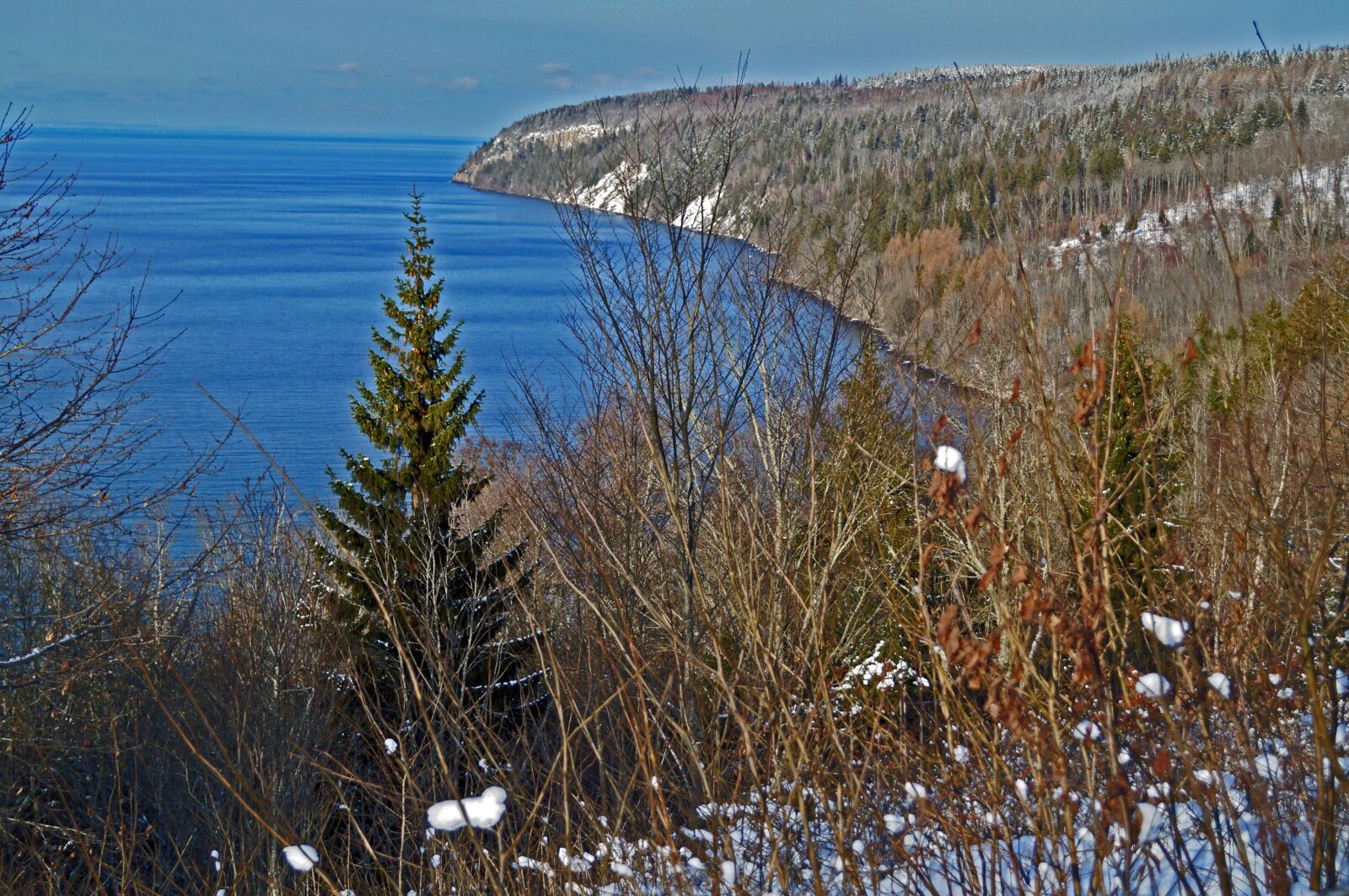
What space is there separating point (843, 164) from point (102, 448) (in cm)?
9424

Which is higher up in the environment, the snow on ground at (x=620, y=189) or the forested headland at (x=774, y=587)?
the snow on ground at (x=620, y=189)

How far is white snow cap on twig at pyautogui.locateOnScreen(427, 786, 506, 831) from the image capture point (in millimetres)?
1299

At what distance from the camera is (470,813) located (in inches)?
52.7

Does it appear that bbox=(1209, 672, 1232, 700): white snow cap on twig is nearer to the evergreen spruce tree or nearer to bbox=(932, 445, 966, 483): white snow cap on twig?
bbox=(932, 445, 966, 483): white snow cap on twig

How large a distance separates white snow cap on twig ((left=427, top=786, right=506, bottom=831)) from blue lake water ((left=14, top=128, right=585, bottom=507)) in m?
10.7

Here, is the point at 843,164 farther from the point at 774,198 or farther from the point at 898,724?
the point at 898,724

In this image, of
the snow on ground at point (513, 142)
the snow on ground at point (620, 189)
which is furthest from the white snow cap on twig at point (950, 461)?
the snow on ground at point (513, 142)

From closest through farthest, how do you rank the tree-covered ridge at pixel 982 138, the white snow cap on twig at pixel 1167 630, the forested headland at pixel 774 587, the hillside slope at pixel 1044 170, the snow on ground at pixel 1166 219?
the white snow cap on twig at pixel 1167 630, the forested headland at pixel 774 587, the snow on ground at pixel 1166 219, the hillside slope at pixel 1044 170, the tree-covered ridge at pixel 982 138

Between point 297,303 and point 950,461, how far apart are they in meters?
62.8

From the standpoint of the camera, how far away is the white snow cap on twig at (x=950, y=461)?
1613 millimetres

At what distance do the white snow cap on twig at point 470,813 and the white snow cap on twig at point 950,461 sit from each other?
0.79m

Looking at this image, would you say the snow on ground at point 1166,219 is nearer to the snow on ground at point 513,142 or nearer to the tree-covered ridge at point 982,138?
the tree-covered ridge at point 982,138

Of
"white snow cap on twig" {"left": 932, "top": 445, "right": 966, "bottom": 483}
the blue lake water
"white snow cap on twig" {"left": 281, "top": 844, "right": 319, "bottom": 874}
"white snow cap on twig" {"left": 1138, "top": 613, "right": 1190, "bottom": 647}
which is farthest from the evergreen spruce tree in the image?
"white snow cap on twig" {"left": 1138, "top": 613, "right": 1190, "bottom": 647}

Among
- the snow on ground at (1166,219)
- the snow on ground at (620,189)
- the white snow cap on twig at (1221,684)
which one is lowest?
the white snow cap on twig at (1221,684)
